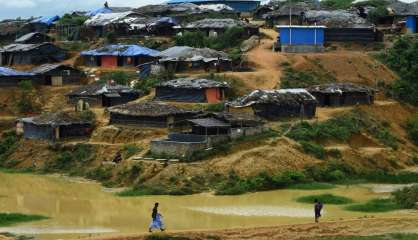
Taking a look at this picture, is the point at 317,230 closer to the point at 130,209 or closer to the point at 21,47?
the point at 130,209

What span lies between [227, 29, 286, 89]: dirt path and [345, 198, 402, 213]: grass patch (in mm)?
17778

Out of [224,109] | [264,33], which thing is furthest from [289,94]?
[264,33]

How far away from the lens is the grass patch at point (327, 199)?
41469 millimetres

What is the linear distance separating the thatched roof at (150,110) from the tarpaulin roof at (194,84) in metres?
3.22

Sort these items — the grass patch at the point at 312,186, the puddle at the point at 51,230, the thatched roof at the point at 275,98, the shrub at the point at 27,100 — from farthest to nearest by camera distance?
the shrub at the point at 27,100 → the thatched roof at the point at 275,98 → the grass patch at the point at 312,186 → the puddle at the point at 51,230

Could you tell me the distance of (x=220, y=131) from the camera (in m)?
48.2

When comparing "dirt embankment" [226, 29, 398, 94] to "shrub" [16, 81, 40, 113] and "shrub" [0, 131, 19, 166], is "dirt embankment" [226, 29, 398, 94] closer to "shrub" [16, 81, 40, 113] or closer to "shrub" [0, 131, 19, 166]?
"shrub" [16, 81, 40, 113]

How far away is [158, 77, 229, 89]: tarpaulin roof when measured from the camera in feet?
181

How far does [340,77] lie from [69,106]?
53.6 feet

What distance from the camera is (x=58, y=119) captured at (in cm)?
5325

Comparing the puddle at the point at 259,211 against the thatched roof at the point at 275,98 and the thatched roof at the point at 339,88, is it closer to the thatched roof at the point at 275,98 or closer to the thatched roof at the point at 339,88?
the thatched roof at the point at 275,98

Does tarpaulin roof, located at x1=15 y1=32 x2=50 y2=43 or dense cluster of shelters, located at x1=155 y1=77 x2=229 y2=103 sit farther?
tarpaulin roof, located at x1=15 y1=32 x2=50 y2=43

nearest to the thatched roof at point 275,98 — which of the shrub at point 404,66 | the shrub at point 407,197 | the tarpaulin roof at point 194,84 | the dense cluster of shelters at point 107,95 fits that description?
the tarpaulin roof at point 194,84

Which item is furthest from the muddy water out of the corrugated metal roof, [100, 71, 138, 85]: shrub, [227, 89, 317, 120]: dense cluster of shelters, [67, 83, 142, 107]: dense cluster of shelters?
the corrugated metal roof
